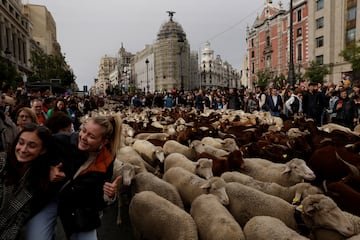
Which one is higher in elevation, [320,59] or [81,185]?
[320,59]

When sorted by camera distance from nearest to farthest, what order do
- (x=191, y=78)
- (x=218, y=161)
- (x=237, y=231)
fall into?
(x=237, y=231) < (x=218, y=161) < (x=191, y=78)

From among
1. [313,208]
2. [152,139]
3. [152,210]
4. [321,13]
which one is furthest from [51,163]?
[321,13]

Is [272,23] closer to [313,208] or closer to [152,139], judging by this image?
[152,139]

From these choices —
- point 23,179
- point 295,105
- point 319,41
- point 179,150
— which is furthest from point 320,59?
point 23,179

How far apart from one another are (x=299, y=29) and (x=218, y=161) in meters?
51.6

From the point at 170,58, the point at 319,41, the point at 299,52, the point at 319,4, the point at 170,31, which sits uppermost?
the point at 170,31

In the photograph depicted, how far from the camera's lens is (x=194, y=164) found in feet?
18.1

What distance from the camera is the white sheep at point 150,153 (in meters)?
6.33

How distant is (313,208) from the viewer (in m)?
3.29

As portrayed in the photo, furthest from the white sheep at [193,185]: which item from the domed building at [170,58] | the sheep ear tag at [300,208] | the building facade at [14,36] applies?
the domed building at [170,58]

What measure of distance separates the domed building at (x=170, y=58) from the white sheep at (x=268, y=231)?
245 ft

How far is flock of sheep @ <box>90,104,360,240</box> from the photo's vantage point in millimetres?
3242

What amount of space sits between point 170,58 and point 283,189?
77.7 metres

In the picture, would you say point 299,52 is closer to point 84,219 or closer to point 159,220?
point 159,220
